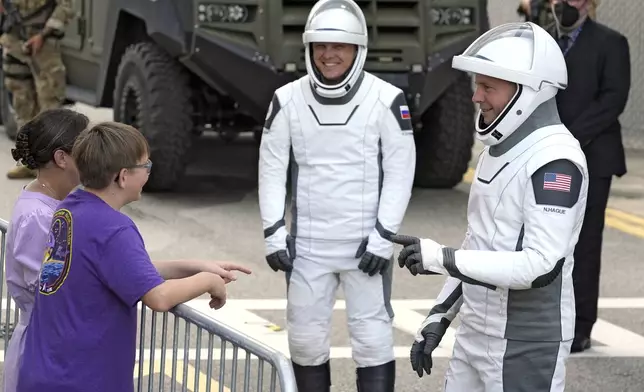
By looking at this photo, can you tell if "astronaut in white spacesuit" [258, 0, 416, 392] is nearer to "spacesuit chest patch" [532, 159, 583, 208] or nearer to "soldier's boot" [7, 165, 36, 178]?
"spacesuit chest patch" [532, 159, 583, 208]

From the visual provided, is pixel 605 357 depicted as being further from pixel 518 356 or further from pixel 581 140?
pixel 518 356

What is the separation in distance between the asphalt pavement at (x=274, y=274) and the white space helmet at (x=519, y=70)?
1094 millimetres

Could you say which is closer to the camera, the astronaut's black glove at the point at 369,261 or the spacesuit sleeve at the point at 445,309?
the spacesuit sleeve at the point at 445,309

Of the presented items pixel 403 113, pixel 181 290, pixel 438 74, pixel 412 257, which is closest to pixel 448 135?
pixel 438 74

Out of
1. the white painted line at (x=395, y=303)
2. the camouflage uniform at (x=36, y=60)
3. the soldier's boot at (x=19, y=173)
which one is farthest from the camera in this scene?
the camouflage uniform at (x=36, y=60)

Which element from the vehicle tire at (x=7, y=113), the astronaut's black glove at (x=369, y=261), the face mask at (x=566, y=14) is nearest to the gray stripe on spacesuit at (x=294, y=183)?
the astronaut's black glove at (x=369, y=261)

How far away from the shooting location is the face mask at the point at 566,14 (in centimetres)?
651

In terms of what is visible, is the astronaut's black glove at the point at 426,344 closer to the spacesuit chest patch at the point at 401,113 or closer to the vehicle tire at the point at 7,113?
the spacesuit chest patch at the point at 401,113

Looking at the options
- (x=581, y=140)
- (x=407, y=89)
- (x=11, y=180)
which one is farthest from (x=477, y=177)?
(x=11, y=180)

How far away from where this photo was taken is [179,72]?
35.4ft

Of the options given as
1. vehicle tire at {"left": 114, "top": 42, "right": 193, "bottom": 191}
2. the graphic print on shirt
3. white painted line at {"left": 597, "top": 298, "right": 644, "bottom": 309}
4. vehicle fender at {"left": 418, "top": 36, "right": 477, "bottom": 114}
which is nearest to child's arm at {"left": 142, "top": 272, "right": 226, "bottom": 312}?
the graphic print on shirt

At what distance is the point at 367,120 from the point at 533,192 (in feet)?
5.50

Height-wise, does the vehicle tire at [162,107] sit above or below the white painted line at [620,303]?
above

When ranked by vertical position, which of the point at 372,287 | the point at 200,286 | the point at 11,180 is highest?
the point at 200,286
